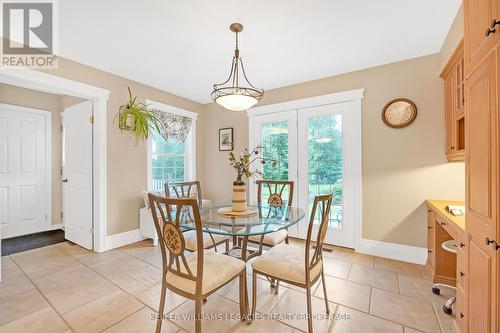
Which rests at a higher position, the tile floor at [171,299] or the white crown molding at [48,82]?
the white crown molding at [48,82]

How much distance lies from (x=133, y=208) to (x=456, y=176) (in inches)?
170

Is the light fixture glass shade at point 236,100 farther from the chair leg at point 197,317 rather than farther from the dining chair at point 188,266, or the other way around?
the chair leg at point 197,317

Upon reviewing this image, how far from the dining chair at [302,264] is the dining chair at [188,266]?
18cm

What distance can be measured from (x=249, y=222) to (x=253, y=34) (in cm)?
187

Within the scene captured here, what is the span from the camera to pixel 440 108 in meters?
2.63

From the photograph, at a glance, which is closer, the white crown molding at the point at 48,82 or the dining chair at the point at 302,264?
the dining chair at the point at 302,264

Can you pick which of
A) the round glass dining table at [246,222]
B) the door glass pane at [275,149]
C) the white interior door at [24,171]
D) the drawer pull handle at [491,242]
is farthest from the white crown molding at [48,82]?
the drawer pull handle at [491,242]

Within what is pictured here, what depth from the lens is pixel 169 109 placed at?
13.4 ft

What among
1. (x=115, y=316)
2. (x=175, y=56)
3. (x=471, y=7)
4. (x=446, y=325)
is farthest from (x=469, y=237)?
(x=175, y=56)

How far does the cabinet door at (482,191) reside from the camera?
102 cm

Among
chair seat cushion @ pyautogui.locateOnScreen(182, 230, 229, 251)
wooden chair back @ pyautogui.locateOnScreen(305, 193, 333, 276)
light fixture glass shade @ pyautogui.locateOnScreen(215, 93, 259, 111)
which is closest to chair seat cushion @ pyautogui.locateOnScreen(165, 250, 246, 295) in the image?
chair seat cushion @ pyautogui.locateOnScreen(182, 230, 229, 251)

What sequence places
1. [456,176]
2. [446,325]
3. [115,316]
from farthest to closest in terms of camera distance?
[456,176], [115,316], [446,325]

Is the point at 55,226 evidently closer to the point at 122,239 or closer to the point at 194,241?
the point at 122,239

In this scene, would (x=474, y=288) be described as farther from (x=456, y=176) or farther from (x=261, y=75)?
(x=261, y=75)
